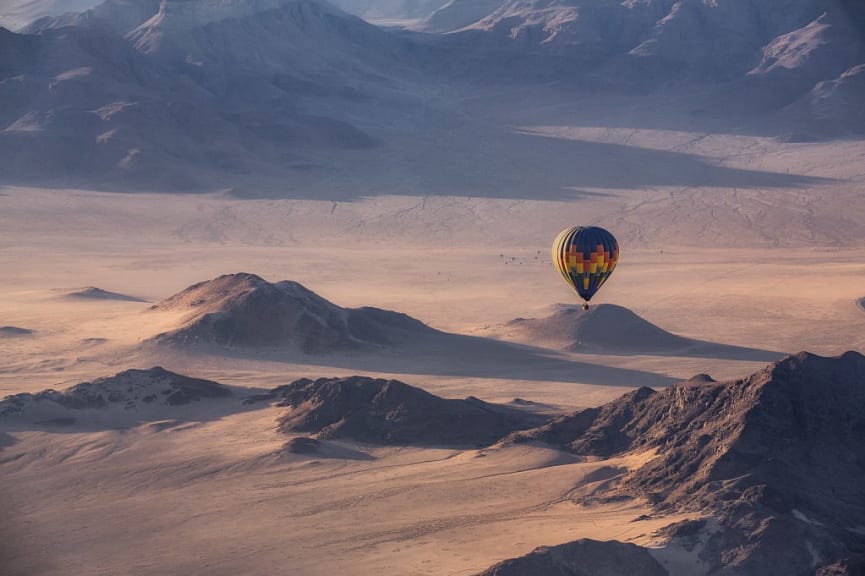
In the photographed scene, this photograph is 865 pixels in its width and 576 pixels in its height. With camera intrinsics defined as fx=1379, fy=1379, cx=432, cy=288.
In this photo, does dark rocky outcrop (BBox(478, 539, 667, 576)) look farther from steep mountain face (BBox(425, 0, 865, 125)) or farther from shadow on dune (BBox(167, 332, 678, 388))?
steep mountain face (BBox(425, 0, 865, 125))

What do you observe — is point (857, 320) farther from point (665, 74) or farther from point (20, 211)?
point (665, 74)

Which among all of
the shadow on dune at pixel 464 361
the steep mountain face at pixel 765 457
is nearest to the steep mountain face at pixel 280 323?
the shadow on dune at pixel 464 361

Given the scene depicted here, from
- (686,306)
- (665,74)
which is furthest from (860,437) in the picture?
(665,74)

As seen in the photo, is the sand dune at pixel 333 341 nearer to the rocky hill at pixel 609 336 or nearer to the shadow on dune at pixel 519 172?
the rocky hill at pixel 609 336

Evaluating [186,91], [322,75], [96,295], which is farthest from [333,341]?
[322,75]

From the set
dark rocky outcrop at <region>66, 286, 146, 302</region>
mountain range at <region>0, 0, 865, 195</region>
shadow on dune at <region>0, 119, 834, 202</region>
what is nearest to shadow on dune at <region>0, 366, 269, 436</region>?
dark rocky outcrop at <region>66, 286, 146, 302</region>

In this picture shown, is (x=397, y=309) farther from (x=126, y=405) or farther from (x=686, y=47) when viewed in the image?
(x=686, y=47)
